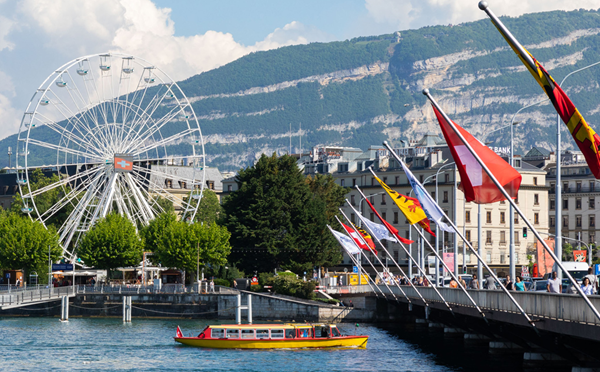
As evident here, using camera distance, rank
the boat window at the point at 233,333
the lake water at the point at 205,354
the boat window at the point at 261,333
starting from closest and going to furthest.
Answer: the lake water at the point at 205,354
the boat window at the point at 261,333
the boat window at the point at 233,333

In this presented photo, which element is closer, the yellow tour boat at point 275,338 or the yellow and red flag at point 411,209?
the yellow and red flag at point 411,209

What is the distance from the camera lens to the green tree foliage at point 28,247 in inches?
3915

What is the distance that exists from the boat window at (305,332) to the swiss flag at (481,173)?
33.5 metres

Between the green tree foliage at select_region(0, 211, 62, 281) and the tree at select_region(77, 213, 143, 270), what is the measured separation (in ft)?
11.7

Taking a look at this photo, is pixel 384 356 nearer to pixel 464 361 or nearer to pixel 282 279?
pixel 464 361

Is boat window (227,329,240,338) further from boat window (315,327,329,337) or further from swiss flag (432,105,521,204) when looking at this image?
swiss flag (432,105,521,204)

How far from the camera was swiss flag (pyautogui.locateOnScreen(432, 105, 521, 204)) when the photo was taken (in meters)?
30.3

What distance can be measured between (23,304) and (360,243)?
34.8 metres

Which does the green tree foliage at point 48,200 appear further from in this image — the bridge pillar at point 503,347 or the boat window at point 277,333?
the bridge pillar at point 503,347

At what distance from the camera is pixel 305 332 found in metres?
63.0

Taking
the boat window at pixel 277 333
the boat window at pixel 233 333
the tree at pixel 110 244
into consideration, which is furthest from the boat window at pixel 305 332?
the tree at pixel 110 244

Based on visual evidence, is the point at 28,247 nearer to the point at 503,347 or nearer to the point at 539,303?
the point at 503,347

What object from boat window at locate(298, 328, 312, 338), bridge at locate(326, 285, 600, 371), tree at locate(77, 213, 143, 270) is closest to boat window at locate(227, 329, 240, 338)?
boat window at locate(298, 328, 312, 338)

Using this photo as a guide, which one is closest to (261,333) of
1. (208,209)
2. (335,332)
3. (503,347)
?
(335,332)
